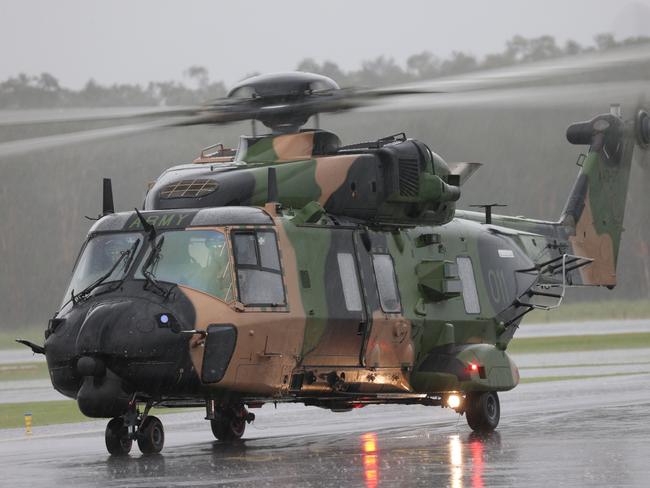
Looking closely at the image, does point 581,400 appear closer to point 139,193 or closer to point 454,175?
point 454,175

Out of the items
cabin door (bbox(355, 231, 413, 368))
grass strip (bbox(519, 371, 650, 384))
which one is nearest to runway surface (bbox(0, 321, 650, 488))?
cabin door (bbox(355, 231, 413, 368))

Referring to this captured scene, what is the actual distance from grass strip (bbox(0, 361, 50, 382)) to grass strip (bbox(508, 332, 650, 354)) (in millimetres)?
14397

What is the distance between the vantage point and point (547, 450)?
14797 millimetres

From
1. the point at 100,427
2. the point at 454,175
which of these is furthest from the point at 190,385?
the point at 100,427

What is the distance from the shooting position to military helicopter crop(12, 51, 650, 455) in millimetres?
14688

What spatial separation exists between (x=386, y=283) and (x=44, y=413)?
10729 millimetres

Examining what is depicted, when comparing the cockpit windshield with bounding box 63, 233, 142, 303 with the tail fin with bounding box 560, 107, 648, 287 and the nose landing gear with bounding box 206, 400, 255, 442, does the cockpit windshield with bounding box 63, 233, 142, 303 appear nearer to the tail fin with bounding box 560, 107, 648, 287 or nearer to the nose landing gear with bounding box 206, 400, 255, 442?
the nose landing gear with bounding box 206, 400, 255, 442

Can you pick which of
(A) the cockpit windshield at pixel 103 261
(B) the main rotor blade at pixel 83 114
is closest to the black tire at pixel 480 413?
(A) the cockpit windshield at pixel 103 261

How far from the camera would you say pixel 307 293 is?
623 inches

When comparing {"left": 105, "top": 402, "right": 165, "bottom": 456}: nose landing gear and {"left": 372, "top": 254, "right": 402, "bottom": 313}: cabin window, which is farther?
{"left": 372, "top": 254, "right": 402, "bottom": 313}: cabin window

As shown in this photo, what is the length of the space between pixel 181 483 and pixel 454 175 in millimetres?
6838

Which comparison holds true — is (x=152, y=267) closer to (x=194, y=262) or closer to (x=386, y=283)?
(x=194, y=262)

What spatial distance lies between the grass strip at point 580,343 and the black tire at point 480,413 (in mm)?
25347

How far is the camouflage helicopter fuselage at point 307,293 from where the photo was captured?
14.6 metres
